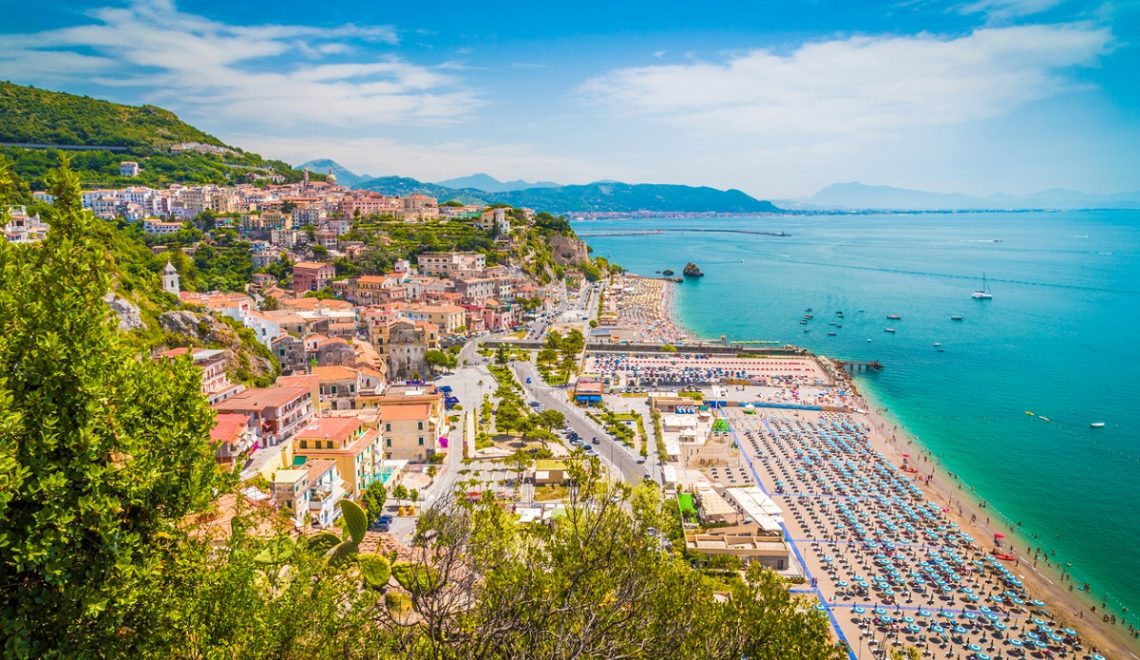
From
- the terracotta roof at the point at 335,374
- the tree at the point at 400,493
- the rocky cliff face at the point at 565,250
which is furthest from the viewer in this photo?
the rocky cliff face at the point at 565,250

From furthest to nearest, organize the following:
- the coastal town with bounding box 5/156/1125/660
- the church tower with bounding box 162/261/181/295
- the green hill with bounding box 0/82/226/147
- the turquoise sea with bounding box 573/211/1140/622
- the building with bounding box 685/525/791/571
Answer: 1. the green hill with bounding box 0/82/226/147
2. the church tower with bounding box 162/261/181/295
3. the turquoise sea with bounding box 573/211/1140/622
4. the building with bounding box 685/525/791/571
5. the coastal town with bounding box 5/156/1125/660

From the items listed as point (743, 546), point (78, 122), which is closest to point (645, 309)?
point (743, 546)

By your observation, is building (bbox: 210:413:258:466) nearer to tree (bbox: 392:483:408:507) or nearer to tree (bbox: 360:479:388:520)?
tree (bbox: 360:479:388:520)

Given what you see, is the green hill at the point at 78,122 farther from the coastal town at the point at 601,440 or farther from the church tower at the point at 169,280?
the church tower at the point at 169,280

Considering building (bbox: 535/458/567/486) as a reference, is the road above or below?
below

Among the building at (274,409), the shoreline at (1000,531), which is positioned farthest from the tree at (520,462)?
the shoreline at (1000,531)

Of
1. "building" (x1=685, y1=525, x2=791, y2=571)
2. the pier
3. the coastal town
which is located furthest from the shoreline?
the pier
